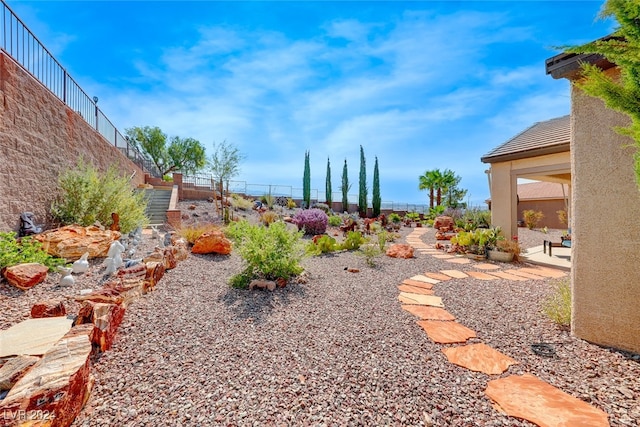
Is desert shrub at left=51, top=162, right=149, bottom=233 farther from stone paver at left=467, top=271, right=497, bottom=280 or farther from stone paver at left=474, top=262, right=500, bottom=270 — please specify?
stone paver at left=474, top=262, right=500, bottom=270

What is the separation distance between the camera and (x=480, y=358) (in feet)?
6.92

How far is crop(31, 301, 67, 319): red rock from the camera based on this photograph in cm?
230

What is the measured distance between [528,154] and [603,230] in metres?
4.57

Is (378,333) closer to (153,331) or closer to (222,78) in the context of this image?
(153,331)

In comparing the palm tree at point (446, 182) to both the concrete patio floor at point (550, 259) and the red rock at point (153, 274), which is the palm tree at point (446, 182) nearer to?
the concrete patio floor at point (550, 259)

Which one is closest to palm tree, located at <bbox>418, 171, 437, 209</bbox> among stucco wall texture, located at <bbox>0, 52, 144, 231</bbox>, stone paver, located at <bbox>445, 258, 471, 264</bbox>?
stone paver, located at <bbox>445, 258, 471, 264</bbox>

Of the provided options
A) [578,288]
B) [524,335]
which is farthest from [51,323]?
[578,288]

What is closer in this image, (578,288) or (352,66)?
(578,288)

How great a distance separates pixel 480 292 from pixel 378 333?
7.27ft

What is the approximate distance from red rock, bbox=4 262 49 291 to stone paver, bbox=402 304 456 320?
4391 mm

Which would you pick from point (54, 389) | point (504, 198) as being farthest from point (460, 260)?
point (54, 389)

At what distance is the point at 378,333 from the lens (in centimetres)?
248

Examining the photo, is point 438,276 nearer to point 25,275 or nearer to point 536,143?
point 536,143

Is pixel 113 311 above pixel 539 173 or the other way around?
the other way around
